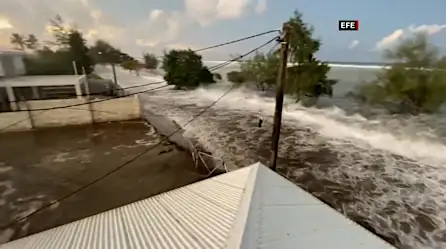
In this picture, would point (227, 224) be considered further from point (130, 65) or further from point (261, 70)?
point (130, 65)

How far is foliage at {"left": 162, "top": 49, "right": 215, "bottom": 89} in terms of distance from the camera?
16.8 m

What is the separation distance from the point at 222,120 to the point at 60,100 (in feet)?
23.8

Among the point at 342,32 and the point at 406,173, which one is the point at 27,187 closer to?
the point at 406,173

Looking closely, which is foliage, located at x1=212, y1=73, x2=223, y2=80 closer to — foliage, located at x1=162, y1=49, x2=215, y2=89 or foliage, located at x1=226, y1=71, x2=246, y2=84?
foliage, located at x1=162, y1=49, x2=215, y2=89

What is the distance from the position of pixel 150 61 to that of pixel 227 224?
16.9m

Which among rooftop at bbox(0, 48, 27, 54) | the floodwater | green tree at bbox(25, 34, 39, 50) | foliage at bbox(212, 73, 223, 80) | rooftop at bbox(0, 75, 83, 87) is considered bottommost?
the floodwater

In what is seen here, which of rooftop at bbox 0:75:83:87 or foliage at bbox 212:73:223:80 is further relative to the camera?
foliage at bbox 212:73:223:80

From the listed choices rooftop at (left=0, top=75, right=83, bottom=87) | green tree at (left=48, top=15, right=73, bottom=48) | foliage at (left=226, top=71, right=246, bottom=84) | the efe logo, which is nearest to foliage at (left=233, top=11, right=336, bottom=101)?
the efe logo

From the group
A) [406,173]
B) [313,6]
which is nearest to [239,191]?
[406,173]

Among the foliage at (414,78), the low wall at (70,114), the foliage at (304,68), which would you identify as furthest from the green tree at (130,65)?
the foliage at (414,78)

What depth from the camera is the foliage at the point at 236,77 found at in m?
17.5

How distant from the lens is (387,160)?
8.62 meters

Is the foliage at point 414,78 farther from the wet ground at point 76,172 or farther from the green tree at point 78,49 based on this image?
the green tree at point 78,49

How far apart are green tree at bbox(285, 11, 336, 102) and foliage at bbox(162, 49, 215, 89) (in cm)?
562
